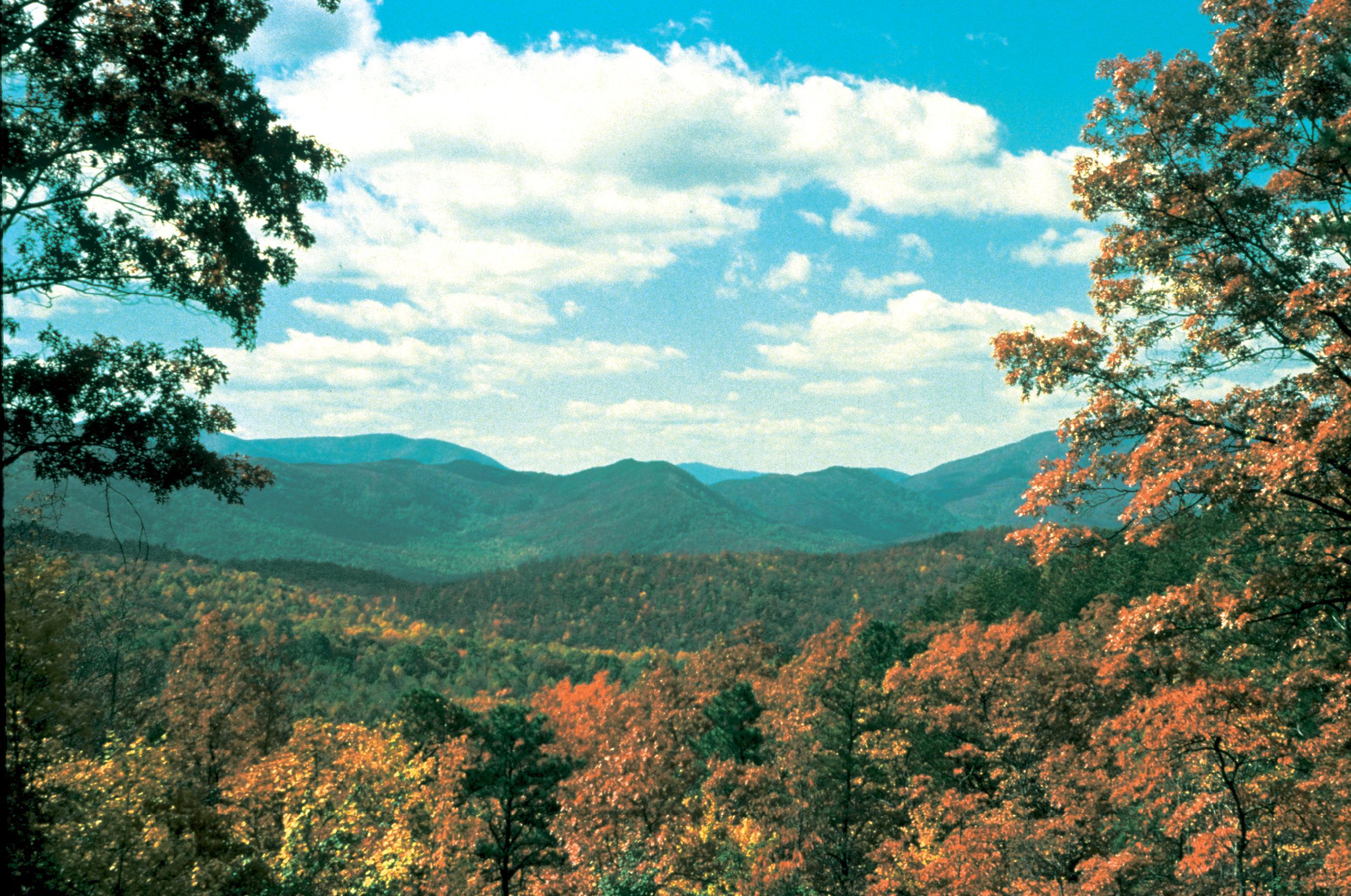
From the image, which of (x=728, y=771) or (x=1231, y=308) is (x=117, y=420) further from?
(x=728, y=771)

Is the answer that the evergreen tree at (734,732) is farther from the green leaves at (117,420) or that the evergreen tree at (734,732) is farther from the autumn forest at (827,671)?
the green leaves at (117,420)

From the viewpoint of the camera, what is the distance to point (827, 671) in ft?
150

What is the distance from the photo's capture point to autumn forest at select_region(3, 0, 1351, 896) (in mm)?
9828

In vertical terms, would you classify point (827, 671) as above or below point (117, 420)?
below

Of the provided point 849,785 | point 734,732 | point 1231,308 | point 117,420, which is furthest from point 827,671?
point 117,420

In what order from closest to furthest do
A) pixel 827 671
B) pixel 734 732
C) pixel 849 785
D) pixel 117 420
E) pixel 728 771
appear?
pixel 117 420
pixel 849 785
pixel 728 771
pixel 734 732
pixel 827 671

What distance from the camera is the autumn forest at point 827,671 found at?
9828mm

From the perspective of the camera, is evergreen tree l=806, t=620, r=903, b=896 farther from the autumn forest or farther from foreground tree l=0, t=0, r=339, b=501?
foreground tree l=0, t=0, r=339, b=501

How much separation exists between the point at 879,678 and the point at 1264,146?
42.3 m

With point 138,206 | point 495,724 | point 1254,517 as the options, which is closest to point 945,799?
point 495,724

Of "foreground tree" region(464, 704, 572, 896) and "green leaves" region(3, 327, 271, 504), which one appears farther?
"foreground tree" region(464, 704, 572, 896)

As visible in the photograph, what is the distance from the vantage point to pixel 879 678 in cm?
4850

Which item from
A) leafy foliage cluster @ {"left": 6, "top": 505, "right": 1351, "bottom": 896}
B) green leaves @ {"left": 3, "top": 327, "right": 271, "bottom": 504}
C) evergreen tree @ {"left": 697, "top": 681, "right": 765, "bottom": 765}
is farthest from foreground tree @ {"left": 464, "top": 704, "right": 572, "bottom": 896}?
green leaves @ {"left": 3, "top": 327, "right": 271, "bottom": 504}

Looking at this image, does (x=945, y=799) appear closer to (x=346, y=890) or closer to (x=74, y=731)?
(x=346, y=890)
